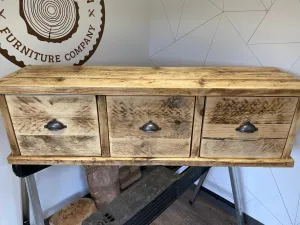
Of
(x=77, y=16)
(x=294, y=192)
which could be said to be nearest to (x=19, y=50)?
(x=77, y=16)

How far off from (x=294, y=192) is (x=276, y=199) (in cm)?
12

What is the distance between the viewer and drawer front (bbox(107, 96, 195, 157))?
694 mm

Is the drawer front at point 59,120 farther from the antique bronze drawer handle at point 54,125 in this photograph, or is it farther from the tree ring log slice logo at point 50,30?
the tree ring log slice logo at point 50,30

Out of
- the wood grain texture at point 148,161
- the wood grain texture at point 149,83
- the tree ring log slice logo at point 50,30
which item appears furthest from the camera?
the tree ring log slice logo at point 50,30

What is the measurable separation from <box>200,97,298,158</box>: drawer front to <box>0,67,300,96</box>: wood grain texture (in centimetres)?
3

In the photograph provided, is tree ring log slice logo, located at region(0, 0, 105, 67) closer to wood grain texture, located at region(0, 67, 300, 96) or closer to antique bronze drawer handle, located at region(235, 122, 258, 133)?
wood grain texture, located at region(0, 67, 300, 96)

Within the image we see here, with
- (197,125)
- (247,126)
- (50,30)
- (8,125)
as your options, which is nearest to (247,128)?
(247,126)

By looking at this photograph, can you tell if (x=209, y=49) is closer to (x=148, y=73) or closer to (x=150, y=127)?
(x=148, y=73)

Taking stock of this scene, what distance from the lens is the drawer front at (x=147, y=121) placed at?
69cm

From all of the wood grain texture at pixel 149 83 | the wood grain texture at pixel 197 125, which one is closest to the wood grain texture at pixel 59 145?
the wood grain texture at pixel 149 83

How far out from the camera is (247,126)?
704 millimetres

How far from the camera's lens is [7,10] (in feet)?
2.93

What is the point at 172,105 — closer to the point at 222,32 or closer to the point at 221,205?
the point at 222,32

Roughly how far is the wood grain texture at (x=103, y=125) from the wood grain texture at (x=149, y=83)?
0.11 ft
